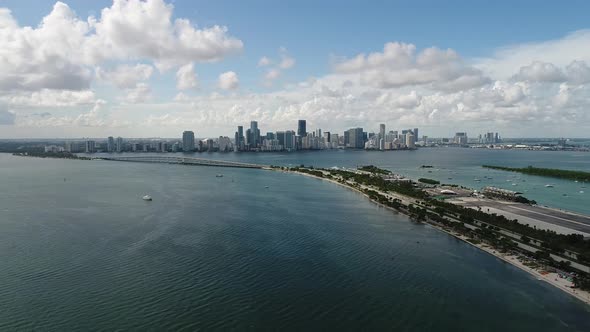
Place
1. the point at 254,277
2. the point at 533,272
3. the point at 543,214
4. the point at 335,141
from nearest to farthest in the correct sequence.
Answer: the point at 254,277, the point at 533,272, the point at 543,214, the point at 335,141

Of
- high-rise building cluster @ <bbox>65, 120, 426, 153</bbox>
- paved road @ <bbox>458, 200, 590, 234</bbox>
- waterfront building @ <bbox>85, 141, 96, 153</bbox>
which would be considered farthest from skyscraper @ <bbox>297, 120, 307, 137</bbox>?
paved road @ <bbox>458, 200, 590, 234</bbox>

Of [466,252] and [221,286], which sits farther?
[466,252]

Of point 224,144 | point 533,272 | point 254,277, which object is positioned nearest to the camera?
point 254,277

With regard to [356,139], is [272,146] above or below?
below

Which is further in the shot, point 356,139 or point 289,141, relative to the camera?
point 356,139

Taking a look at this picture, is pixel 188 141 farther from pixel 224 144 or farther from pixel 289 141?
pixel 289 141

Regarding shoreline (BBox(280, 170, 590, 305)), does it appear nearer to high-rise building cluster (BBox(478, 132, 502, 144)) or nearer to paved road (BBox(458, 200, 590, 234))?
paved road (BBox(458, 200, 590, 234))

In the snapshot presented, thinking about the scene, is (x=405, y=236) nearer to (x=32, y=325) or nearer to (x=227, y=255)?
(x=227, y=255)

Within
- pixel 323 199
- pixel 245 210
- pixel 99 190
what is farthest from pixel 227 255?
pixel 99 190

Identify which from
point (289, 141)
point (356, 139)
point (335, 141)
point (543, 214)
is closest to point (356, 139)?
point (356, 139)
